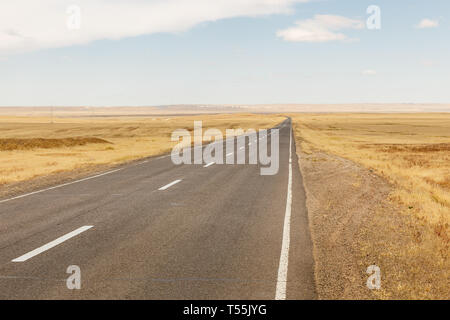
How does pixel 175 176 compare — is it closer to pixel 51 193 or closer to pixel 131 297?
pixel 51 193

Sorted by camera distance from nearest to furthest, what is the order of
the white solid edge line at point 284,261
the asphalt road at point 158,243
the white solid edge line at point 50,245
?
the white solid edge line at point 284,261 < the asphalt road at point 158,243 < the white solid edge line at point 50,245

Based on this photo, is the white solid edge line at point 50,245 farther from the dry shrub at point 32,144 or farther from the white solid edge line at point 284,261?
the dry shrub at point 32,144

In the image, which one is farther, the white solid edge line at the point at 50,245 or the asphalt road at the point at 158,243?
the white solid edge line at the point at 50,245

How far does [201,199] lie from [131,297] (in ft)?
20.4

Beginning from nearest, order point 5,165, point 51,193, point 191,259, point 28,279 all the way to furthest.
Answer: point 28,279 → point 191,259 → point 51,193 → point 5,165

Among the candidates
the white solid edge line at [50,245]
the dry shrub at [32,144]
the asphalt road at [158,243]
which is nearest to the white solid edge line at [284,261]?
the asphalt road at [158,243]

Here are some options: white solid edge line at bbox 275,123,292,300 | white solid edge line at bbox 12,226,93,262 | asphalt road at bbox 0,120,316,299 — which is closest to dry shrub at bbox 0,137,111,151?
asphalt road at bbox 0,120,316,299

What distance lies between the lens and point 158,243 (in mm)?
7016

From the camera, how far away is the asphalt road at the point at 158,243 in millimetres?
5129

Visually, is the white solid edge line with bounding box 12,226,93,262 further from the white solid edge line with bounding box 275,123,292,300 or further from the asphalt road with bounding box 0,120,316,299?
the white solid edge line with bounding box 275,123,292,300

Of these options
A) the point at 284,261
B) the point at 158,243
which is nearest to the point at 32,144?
the point at 158,243

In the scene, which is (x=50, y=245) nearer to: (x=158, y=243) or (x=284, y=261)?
(x=158, y=243)

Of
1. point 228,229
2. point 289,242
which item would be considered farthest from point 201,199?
point 289,242
